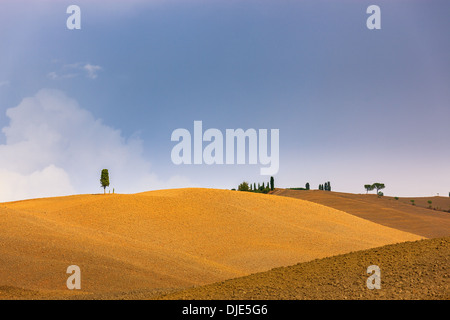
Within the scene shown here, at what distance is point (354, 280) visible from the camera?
436 inches

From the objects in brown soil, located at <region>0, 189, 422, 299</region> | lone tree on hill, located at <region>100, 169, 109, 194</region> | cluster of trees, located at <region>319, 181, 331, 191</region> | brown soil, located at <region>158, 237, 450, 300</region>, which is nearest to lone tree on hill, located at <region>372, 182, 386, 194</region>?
cluster of trees, located at <region>319, 181, 331, 191</region>

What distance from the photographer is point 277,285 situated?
11.3 metres

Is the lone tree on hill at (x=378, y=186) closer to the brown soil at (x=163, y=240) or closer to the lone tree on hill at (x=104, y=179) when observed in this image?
the brown soil at (x=163, y=240)

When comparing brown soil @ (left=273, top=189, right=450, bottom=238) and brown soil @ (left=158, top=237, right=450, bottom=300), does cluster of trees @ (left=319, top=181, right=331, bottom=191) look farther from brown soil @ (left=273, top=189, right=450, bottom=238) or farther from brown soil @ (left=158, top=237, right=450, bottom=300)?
brown soil @ (left=158, top=237, right=450, bottom=300)

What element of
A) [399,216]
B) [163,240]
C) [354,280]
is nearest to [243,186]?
[399,216]

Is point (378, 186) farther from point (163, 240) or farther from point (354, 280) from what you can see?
point (354, 280)

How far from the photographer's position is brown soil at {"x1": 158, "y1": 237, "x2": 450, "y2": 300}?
33.2 ft

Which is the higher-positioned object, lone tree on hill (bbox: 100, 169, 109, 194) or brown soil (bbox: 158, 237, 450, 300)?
lone tree on hill (bbox: 100, 169, 109, 194)

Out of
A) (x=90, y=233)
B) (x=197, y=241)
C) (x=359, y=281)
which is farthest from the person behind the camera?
(x=197, y=241)

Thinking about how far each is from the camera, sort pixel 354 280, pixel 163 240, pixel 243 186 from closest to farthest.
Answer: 1. pixel 354 280
2. pixel 163 240
3. pixel 243 186

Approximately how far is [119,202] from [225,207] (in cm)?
808

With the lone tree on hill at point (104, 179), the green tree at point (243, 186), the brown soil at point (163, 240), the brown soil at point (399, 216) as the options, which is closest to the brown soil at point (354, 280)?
the brown soil at point (163, 240)
